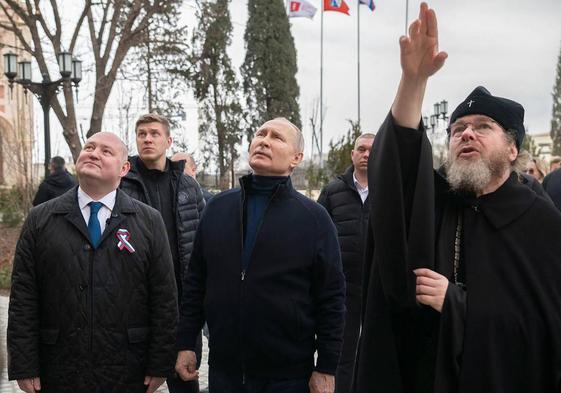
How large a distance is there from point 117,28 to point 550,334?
→ 1854 centimetres

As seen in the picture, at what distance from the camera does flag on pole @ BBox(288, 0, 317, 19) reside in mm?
35781

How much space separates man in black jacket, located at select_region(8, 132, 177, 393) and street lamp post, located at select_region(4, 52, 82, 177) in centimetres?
1210

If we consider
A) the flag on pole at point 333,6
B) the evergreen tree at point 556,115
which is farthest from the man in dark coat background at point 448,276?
the evergreen tree at point 556,115

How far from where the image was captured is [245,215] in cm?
382

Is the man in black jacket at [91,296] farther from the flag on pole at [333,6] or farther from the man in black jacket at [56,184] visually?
the flag on pole at [333,6]

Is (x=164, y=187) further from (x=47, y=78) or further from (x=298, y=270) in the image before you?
(x=47, y=78)

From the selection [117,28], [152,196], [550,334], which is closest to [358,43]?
[117,28]

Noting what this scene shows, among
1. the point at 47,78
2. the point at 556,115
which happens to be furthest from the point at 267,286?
the point at 556,115

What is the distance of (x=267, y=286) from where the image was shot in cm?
360

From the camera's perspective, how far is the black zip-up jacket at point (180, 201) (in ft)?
17.1

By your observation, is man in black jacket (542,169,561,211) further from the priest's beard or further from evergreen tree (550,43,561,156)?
evergreen tree (550,43,561,156)

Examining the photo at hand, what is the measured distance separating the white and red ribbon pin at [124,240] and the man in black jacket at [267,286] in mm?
335

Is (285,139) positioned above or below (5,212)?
above

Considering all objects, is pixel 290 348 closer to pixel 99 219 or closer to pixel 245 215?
pixel 245 215
